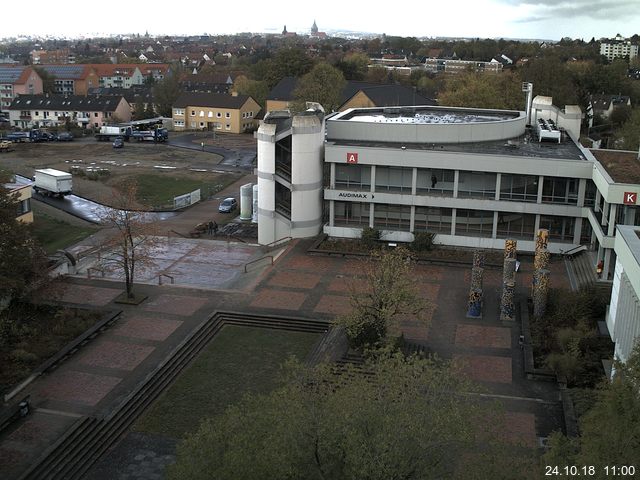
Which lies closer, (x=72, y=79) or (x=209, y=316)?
(x=209, y=316)

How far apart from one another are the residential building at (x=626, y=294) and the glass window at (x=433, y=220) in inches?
664

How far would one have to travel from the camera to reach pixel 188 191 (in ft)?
211

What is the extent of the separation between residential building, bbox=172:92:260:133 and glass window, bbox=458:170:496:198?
63315 millimetres

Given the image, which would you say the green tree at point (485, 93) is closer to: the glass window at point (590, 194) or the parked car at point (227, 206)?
the parked car at point (227, 206)

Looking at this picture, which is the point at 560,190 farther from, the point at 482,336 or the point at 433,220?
the point at 482,336

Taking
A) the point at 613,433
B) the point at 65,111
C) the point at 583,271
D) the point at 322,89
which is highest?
the point at 322,89

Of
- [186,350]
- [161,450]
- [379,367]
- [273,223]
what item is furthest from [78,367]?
[273,223]

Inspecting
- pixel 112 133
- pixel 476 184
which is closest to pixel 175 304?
pixel 476 184

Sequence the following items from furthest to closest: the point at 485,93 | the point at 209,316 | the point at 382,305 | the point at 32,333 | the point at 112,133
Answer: the point at 112,133, the point at 485,93, the point at 209,316, the point at 32,333, the point at 382,305

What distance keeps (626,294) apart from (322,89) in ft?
220

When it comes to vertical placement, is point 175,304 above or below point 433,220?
below

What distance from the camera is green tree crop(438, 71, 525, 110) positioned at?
242ft

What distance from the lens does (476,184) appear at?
1725 inches

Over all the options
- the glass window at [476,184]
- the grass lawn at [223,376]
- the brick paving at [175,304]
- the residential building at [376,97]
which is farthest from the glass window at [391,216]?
the residential building at [376,97]
